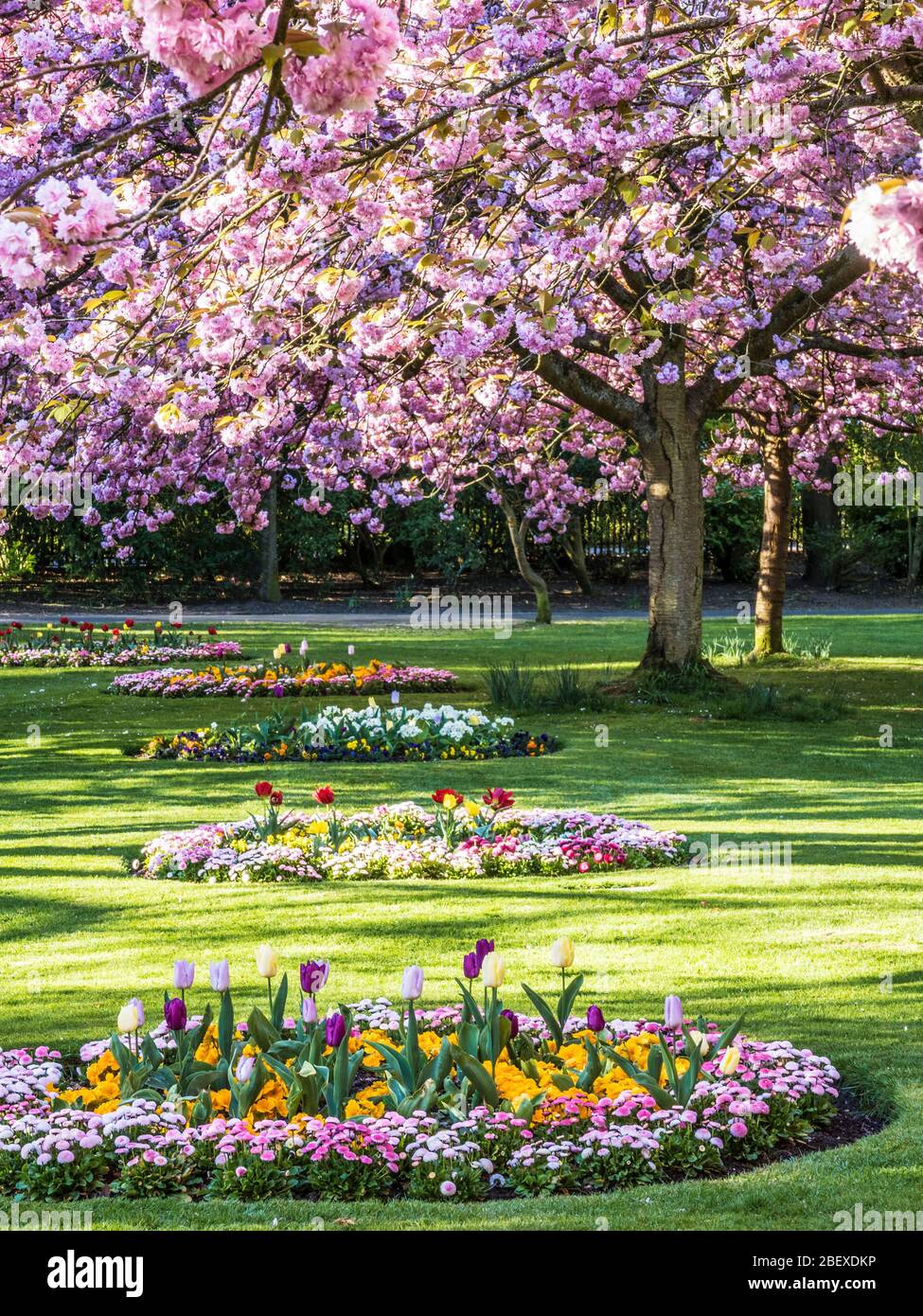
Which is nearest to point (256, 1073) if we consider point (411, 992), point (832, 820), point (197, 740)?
point (411, 992)

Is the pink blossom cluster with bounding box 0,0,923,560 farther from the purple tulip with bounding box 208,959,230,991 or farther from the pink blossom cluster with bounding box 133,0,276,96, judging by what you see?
the purple tulip with bounding box 208,959,230,991

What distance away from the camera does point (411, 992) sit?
4.43 meters

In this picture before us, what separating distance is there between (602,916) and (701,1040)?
267 cm

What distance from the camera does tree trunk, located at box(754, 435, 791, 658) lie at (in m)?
18.8

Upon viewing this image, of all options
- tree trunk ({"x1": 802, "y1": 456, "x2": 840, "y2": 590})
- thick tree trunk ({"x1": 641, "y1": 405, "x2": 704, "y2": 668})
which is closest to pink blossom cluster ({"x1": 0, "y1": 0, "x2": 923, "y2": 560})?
thick tree trunk ({"x1": 641, "y1": 405, "x2": 704, "y2": 668})

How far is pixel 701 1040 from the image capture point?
16.2 feet

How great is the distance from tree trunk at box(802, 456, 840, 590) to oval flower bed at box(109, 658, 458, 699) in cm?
1745

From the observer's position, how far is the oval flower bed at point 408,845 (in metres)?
8.69

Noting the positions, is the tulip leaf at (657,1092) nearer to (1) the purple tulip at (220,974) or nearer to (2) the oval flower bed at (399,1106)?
(2) the oval flower bed at (399,1106)

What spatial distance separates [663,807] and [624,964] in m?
3.86

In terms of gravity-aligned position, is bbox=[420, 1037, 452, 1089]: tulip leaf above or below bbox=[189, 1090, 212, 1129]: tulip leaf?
above

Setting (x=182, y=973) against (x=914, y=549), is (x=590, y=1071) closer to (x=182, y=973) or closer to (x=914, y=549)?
(x=182, y=973)

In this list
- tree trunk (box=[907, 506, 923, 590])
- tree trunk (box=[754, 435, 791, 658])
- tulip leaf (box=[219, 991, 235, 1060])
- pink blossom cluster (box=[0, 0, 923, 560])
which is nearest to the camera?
pink blossom cluster (box=[0, 0, 923, 560])

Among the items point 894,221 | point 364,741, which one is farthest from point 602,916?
point 364,741
